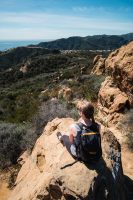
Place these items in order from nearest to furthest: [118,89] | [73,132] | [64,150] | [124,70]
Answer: [73,132], [64,150], [124,70], [118,89]

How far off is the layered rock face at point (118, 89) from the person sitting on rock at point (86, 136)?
6.32 meters

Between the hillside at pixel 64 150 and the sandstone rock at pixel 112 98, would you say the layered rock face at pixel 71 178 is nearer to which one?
the hillside at pixel 64 150

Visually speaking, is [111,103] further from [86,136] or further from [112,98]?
[86,136]

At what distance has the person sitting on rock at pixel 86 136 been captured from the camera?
4637 mm

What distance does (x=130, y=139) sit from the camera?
879cm

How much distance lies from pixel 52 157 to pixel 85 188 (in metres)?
1.30

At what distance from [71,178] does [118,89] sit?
816 centimetres

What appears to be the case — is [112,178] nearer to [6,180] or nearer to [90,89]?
[6,180]

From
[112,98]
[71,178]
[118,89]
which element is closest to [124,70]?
[118,89]

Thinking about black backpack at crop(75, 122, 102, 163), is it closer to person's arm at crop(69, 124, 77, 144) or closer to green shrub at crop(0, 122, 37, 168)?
person's arm at crop(69, 124, 77, 144)

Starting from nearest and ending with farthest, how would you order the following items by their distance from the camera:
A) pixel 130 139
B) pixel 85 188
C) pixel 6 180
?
pixel 85 188, pixel 6 180, pixel 130 139

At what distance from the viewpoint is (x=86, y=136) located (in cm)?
464

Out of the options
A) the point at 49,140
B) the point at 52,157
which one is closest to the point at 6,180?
the point at 49,140

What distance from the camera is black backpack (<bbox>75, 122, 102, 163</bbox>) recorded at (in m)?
4.64
